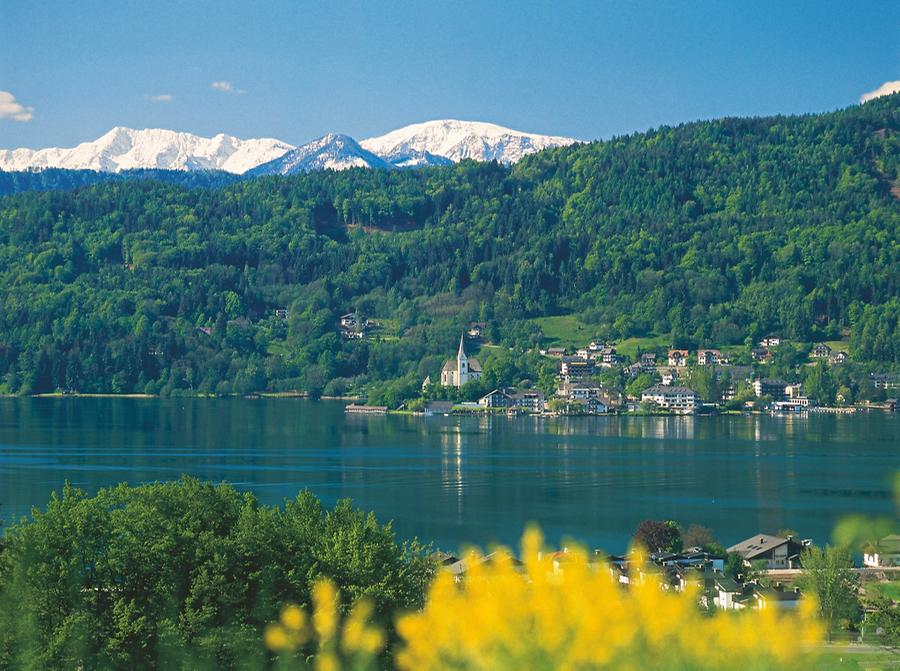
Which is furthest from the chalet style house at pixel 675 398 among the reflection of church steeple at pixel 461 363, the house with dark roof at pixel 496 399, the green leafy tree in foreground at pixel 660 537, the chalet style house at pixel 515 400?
the green leafy tree in foreground at pixel 660 537

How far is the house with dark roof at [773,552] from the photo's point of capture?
960 inches

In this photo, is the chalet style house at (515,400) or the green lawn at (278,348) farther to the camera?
the green lawn at (278,348)

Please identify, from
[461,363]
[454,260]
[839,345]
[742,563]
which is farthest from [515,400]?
[742,563]

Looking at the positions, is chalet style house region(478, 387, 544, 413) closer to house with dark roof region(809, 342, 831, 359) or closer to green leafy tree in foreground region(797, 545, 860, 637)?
house with dark roof region(809, 342, 831, 359)

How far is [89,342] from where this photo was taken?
94000 mm

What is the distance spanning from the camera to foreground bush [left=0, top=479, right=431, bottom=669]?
37.9ft

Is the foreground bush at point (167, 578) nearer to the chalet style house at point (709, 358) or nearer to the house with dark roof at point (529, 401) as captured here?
the house with dark roof at point (529, 401)

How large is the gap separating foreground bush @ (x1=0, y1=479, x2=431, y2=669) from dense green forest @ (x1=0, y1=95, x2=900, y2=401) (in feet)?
215

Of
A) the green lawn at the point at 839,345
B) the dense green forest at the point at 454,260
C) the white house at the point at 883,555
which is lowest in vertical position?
the white house at the point at 883,555

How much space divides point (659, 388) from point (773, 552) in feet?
177

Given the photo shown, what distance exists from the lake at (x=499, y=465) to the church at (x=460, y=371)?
13.3 metres

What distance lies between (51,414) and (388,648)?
60.3 m

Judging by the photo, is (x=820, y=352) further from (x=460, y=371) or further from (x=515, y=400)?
(x=460, y=371)

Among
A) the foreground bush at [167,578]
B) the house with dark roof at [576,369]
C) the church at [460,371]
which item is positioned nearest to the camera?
the foreground bush at [167,578]
